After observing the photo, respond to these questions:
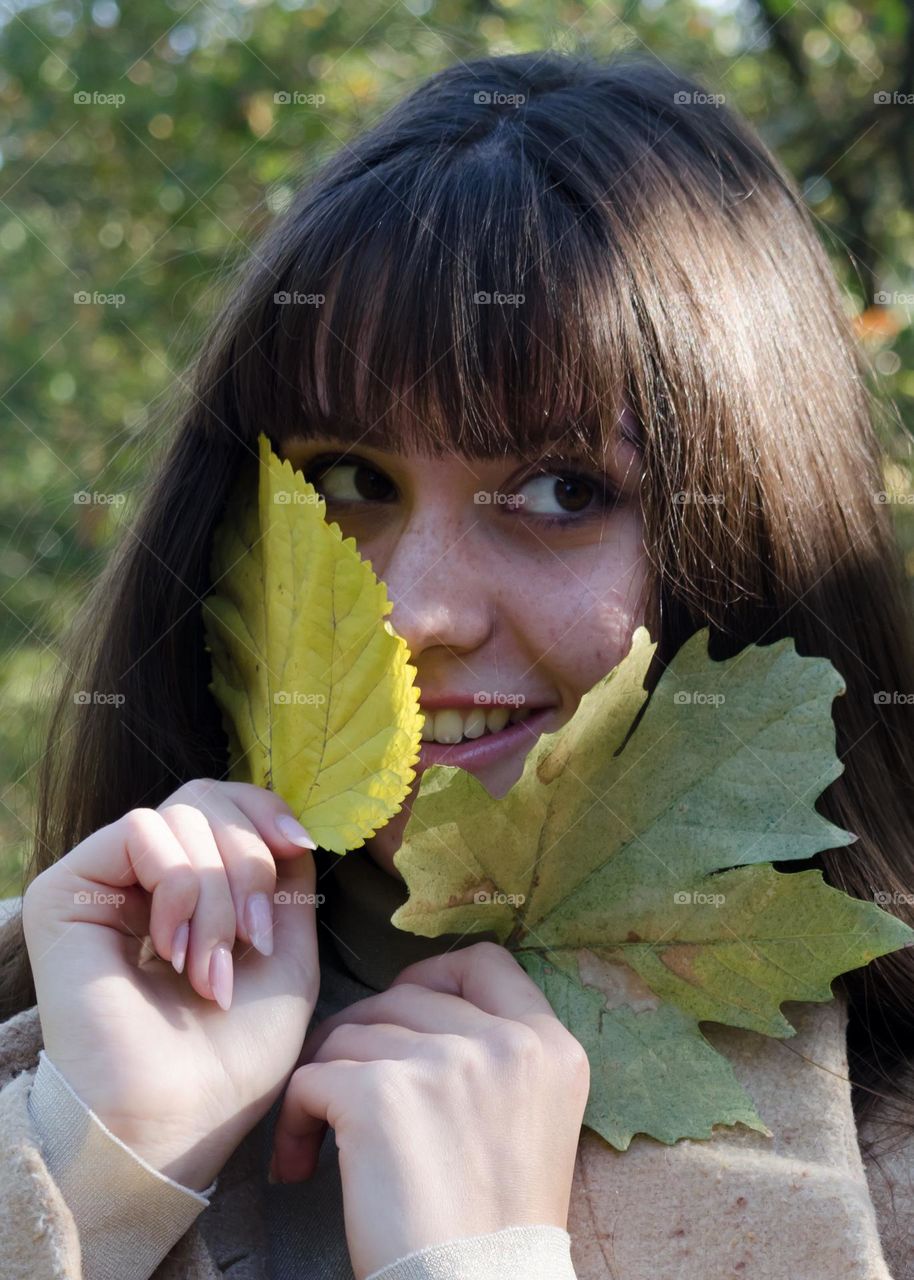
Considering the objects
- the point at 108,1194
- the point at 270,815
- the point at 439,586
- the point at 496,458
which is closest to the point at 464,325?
the point at 496,458

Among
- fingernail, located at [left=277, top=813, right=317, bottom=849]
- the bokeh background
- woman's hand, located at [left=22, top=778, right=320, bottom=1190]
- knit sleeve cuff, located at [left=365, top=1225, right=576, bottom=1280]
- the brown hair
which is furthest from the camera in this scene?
the bokeh background

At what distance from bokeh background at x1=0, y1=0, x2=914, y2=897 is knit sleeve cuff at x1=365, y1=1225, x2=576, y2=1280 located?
298 centimetres

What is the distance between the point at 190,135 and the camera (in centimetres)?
455

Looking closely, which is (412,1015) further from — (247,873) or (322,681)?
(322,681)

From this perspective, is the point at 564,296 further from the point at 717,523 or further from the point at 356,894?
the point at 356,894

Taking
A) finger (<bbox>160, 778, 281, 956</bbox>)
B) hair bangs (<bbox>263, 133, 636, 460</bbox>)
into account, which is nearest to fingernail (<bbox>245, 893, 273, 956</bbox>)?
finger (<bbox>160, 778, 281, 956</bbox>)

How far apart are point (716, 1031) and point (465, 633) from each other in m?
0.41

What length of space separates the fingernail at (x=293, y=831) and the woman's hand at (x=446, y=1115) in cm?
16

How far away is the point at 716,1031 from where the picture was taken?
114cm

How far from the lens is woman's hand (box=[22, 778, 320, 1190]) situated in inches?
40.8

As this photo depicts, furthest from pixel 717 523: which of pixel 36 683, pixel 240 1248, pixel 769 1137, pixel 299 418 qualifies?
pixel 36 683

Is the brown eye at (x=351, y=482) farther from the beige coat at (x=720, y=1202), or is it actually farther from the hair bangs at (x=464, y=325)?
the beige coat at (x=720, y=1202)

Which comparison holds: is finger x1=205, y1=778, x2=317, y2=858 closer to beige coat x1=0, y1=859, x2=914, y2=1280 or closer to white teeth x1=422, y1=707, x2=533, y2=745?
white teeth x1=422, y1=707, x2=533, y2=745

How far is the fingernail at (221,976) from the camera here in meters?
1.08
